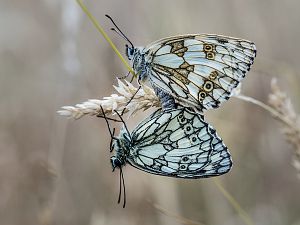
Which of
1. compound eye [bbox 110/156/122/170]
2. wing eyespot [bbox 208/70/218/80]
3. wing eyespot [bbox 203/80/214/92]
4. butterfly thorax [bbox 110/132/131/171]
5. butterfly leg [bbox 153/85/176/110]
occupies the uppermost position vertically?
wing eyespot [bbox 208/70/218/80]

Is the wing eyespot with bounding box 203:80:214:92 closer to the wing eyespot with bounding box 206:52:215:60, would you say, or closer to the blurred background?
the wing eyespot with bounding box 206:52:215:60

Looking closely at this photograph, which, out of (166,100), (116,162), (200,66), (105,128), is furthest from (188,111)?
(105,128)

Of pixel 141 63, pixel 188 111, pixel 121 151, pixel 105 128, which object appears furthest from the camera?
pixel 105 128

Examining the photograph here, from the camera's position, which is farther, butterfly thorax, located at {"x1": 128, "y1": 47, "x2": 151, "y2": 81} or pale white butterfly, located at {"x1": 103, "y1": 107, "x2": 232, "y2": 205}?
butterfly thorax, located at {"x1": 128, "y1": 47, "x2": 151, "y2": 81}

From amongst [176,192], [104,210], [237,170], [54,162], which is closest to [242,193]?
[237,170]

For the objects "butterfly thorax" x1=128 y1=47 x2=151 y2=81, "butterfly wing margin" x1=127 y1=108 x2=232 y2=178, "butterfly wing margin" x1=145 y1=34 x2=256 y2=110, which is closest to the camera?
"butterfly wing margin" x1=127 y1=108 x2=232 y2=178

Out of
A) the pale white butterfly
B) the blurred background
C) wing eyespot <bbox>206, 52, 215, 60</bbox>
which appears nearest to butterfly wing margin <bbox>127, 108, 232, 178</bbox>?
the pale white butterfly

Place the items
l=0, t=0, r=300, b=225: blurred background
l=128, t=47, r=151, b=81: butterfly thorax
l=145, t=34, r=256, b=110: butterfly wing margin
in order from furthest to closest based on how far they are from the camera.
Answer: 1. l=0, t=0, r=300, b=225: blurred background
2. l=128, t=47, r=151, b=81: butterfly thorax
3. l=145, t=34, r=256, b=110: butterfly wing margin

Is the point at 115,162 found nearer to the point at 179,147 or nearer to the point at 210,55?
the point at 179,147
